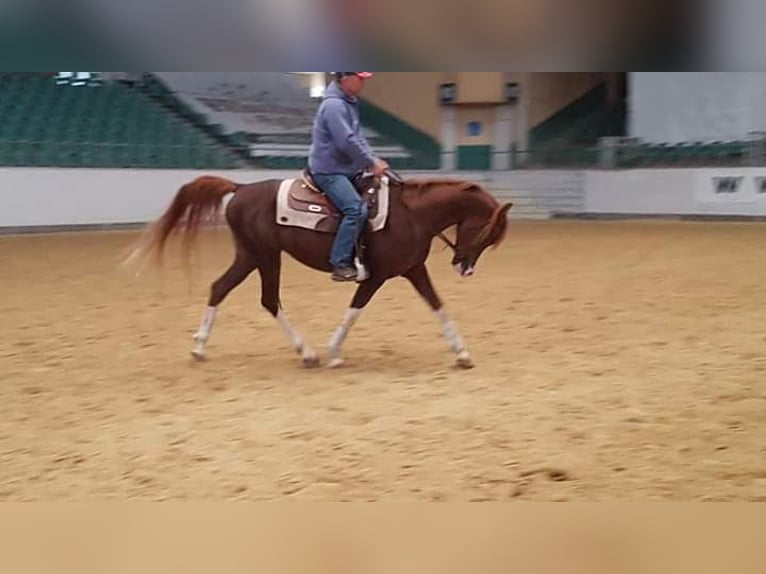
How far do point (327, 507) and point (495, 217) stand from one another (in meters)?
0.64

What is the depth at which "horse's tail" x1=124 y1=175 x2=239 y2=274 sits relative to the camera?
1.28m

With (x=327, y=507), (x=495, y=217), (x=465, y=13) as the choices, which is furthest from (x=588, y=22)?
(x=495, y=217)

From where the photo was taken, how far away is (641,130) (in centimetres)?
143

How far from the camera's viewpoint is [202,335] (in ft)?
4.36

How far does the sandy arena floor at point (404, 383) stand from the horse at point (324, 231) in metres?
0.03

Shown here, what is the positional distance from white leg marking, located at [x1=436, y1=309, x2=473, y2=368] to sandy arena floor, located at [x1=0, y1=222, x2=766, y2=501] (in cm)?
2

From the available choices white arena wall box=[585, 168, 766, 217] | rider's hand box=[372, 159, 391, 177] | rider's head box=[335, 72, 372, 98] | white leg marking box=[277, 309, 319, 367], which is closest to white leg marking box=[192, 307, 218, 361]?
white leg marking box=[277, 309, 319, 367]

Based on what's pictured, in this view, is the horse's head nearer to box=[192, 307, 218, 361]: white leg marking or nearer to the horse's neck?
the horse's neck

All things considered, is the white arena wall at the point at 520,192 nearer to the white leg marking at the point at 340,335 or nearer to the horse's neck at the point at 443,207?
the horse's neck at the point at 443,207

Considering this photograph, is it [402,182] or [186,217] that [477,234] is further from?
[186,217]

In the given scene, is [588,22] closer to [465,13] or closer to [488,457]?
[465,13]

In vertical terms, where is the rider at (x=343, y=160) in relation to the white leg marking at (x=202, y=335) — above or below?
above

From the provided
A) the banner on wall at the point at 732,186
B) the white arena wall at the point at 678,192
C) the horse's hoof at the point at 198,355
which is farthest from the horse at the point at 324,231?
the banner on wall at the point at 732,186

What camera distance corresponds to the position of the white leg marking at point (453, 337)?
140 cm
